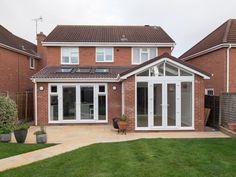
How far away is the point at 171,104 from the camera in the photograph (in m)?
14.2

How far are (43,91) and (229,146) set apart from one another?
12.3 m

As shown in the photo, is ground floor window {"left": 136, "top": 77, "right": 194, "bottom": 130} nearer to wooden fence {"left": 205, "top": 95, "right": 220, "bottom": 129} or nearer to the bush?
wooden fence {"left": 205, "top": 95, "right": 220, "bottom": 129}

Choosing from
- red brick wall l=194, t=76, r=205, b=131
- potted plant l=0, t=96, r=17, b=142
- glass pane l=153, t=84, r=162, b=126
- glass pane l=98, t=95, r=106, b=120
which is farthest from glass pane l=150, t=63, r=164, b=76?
potted plant l=0, t=96, r=17, b=142

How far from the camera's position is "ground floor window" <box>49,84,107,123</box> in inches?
672

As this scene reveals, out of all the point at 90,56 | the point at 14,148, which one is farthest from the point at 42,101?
the point at 14,148

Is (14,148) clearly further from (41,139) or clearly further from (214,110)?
(214,110)

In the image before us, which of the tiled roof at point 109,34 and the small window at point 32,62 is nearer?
the tiled roof at point 109,34

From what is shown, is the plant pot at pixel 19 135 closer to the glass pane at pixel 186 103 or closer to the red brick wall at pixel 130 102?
the red brick wall at pixel 130 102

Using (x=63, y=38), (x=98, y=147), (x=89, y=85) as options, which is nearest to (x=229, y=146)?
(x=98, y=147)

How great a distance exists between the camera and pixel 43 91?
16953 millimetres

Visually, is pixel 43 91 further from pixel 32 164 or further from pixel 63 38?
pixel 32 164

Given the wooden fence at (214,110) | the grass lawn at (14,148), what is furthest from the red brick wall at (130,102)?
the wooden fence at (214,110)

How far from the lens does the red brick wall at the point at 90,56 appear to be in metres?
20.8

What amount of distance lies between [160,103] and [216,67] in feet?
27.9
